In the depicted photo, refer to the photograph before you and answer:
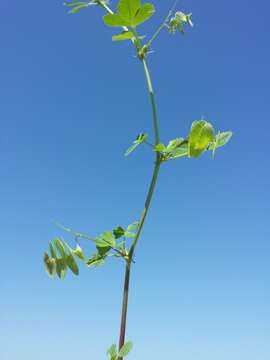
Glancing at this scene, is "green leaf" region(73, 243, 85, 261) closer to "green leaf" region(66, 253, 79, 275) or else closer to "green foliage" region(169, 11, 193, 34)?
"green leaf" region(66, 253, 79, 275)

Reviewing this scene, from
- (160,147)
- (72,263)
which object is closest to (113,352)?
(72,263)

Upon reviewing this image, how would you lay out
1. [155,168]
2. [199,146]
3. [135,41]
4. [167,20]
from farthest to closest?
[167,20] → [135,41] → [155,168] → [199,146]

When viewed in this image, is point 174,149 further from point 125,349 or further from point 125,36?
point 125,349

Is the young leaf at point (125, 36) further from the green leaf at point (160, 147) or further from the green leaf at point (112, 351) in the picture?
the green leaf at point (112, 351)

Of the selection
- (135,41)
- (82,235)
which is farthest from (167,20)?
(82,235)

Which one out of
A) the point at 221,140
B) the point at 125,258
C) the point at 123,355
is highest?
the point at 221,140

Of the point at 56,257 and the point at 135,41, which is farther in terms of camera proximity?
the point at 135,41

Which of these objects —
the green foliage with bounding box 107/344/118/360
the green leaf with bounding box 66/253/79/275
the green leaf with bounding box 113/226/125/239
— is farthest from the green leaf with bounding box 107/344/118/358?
the green leaf with bounding box 113/226/125/239

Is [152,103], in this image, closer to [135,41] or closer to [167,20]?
[135,41]
